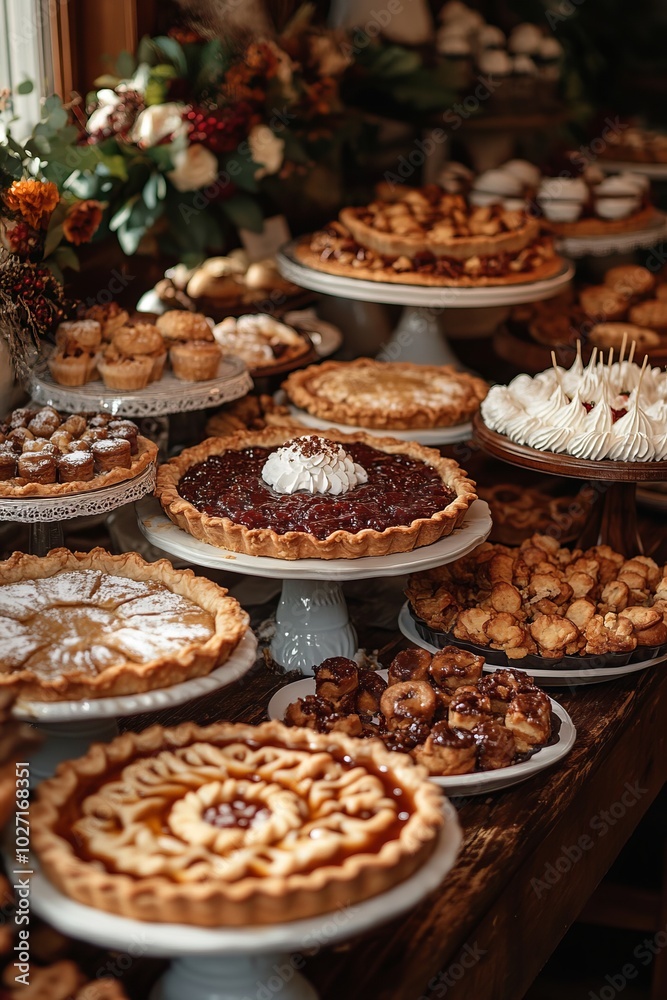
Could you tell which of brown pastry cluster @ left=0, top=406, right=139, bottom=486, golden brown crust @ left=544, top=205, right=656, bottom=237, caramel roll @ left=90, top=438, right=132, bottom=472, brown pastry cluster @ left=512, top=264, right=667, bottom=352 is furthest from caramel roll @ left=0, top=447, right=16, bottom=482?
golden brown crust @ left=544, top=205, right=656, bottom=237

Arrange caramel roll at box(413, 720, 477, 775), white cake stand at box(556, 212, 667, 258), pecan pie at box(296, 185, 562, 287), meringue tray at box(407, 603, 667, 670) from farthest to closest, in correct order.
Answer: white cake stand at box(556, 212, 667, 258) → pecan pie at box(296, 185, 562, 287) → meringue tray at box(407, 603, 667, 670) → caramel roll at box(413, 720, 477, 775)

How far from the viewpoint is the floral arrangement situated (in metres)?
2.94

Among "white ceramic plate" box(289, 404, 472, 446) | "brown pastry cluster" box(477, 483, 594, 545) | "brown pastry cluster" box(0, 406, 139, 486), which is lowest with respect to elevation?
"brown pastry cluster" box(477, 483, 594, 545)

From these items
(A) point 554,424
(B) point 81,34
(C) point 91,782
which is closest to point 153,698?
(C) point 91,782

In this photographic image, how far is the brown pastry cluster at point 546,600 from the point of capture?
2.21 meters

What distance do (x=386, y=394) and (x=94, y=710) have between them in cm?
160

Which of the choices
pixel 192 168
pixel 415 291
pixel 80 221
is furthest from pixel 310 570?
pixel 192 168

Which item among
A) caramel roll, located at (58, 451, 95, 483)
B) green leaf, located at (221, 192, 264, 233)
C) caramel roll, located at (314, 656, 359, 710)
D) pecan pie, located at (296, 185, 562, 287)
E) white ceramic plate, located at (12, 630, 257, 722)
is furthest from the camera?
green leaf, located at (221, 192, 264, 233)

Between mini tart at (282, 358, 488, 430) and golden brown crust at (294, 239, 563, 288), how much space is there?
0.79 ft

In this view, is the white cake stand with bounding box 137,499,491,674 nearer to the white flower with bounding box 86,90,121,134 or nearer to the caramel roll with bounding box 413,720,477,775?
the caramel roll with bounding box 413,720,477,775

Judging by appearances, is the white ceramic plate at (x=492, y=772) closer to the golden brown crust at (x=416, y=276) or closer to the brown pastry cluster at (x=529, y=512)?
the brown pastry cluster at (x=529, y=512)

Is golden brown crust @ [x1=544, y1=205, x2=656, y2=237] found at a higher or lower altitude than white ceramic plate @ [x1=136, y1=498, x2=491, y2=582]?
higher

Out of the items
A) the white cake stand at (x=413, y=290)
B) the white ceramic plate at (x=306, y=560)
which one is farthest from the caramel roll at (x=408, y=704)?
the white cake stand at (x=413, y=290)

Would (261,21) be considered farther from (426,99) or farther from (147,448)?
(147,448)
